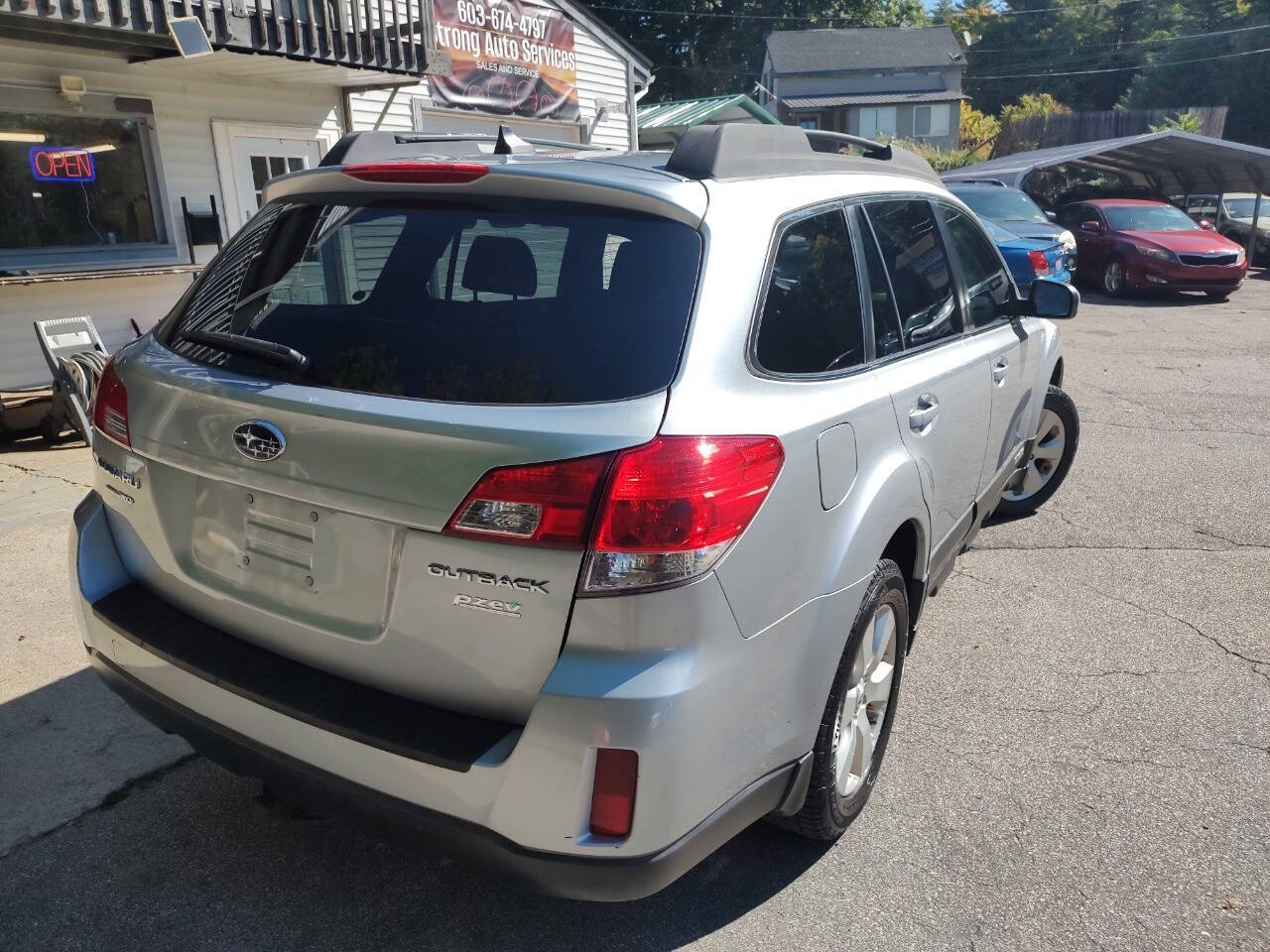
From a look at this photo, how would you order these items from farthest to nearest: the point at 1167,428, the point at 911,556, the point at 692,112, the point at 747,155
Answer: the point at 692,112 → the point at 1167,428 → the point at 911,556 → the point at 747,155

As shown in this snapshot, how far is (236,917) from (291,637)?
78 cm

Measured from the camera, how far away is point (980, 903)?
2.62 m

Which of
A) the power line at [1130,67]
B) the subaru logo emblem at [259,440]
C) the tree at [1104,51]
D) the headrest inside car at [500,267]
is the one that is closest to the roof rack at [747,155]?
the headrest inside car at [500,267]

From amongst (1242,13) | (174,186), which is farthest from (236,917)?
(1242,13)

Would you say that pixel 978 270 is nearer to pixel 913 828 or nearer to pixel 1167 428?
pixel 913 828

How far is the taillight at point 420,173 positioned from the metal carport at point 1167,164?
60.0 ft

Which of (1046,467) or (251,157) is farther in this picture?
(251,157)

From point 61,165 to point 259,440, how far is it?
24.8 feet

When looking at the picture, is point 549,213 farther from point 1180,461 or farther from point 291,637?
point 1180,461

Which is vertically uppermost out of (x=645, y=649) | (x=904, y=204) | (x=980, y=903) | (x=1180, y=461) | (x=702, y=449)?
(x=904, y=204)

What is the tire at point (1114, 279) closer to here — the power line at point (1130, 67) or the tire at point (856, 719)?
the tire at point (856, 719)

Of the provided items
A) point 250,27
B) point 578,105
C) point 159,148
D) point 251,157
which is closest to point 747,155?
point 250,27

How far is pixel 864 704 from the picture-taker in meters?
2.86

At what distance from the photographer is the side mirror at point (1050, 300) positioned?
4.48 m
